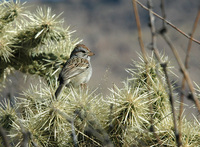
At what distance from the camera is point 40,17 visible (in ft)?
10.4

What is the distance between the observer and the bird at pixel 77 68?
3021 mm

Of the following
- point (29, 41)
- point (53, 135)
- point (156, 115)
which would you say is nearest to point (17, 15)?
point (29, 41)

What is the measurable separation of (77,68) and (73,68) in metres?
0.05

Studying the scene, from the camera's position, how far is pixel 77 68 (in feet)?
10.3

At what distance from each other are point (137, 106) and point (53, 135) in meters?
0.60

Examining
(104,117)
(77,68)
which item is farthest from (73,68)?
(104,117)

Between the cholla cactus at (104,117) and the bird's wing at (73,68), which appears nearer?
the cholla cactus at (104,117)

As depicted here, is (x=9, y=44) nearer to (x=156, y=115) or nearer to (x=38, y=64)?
(x=38, y=64)

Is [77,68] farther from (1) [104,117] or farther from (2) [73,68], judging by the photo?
(1) [104,117]

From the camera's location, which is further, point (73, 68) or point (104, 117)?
point (73, 68)

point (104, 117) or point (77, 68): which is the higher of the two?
point (77, 68)

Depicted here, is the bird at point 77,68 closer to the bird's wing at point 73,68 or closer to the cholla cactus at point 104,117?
the bird's wing at point 73,68

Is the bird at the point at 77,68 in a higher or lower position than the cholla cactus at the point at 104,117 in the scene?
higher

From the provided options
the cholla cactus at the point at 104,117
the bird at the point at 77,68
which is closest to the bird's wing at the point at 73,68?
the bird at the point at 77,68
